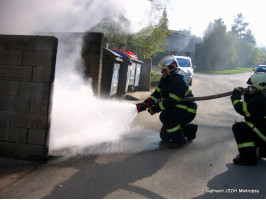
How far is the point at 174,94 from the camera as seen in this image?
444cm

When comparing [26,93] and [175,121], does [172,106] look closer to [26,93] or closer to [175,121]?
[175,121]

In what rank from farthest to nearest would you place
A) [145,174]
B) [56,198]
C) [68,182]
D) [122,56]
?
[122,56] → [145,174] → [68,182] → [56,198]

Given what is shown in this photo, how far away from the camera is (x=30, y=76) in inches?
152

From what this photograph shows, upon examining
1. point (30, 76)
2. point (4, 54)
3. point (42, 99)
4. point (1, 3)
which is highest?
point (1, 3)

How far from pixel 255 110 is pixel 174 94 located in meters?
1.26

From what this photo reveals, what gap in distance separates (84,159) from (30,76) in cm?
145

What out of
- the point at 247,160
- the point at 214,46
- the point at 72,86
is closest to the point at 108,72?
the point at 72,86

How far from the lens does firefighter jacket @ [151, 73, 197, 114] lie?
14.6ft

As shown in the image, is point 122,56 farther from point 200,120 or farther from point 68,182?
point 68,182

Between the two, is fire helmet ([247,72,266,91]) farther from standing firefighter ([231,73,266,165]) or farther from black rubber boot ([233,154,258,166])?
black rubber boot ([233,154,258,166])

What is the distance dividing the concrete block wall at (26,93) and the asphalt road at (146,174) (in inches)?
19.6

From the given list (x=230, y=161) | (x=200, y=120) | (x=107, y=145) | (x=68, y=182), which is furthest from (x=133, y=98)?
(x=68, y=182)

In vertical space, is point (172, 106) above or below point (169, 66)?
below

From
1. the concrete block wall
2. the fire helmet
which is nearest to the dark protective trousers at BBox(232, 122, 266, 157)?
the fire helmet
